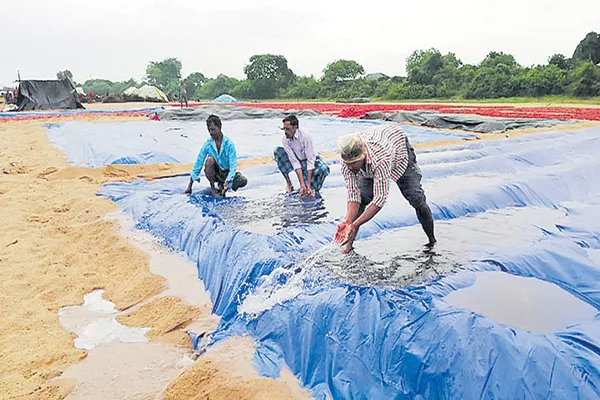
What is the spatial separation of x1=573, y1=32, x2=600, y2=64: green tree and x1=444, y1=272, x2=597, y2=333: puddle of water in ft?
115

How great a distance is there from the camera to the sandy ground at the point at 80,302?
8.93ft

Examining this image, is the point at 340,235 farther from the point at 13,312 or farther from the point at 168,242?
the point at 13,312

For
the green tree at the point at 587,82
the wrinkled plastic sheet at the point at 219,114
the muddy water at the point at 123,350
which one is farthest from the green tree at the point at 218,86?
the muddy water at the point at 123,350

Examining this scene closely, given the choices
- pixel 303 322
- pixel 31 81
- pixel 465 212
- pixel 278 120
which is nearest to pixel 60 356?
pixel 303 322

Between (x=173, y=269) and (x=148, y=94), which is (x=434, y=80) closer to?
(x=148, y=94)

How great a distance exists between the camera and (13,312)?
3.53m

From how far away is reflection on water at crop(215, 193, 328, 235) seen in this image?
4397mm

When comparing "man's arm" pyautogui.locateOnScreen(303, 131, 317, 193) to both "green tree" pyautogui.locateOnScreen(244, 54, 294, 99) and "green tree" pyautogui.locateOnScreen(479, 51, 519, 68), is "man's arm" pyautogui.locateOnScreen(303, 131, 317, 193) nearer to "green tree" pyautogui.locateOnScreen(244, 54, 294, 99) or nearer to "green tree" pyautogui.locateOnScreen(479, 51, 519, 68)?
"green tree" pyautogui.locateOnScreen(479, 51, 519, 68)

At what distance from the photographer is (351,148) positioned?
2988mm

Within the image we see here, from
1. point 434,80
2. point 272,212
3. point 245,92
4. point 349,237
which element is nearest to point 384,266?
point 349,237

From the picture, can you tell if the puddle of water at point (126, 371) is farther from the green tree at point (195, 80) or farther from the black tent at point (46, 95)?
the green tree at point (195, 80)

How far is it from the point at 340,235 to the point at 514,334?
156cm

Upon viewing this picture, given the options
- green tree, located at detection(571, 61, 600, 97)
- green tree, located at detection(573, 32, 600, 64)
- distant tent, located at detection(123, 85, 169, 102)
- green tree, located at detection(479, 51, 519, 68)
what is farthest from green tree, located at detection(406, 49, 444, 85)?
distant tent, located at detection(123, 85, 169, 102)

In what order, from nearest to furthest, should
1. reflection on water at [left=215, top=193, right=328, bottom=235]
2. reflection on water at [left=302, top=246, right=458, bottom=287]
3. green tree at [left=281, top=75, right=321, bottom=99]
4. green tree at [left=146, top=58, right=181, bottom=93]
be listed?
reflection on water at [left=302, top=246, right=458, bottom=287] < reflection on water at [left=215, top=193, right=328, bottom=235] < green tree at [left=281, top=75, right=321, bottom=99] < green tree at [left=146, top=58, right=181, bottom=93]
